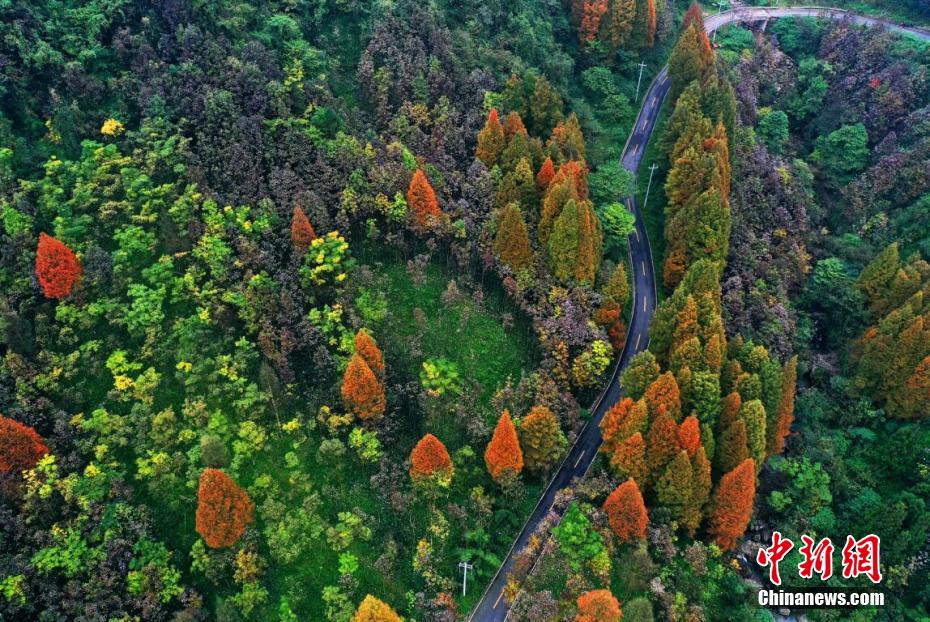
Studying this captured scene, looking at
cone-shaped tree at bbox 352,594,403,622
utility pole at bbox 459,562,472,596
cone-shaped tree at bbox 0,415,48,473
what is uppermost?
cone-shaped tree at bbox 0,415,48,473

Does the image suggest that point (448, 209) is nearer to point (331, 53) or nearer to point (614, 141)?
point (331, 53)

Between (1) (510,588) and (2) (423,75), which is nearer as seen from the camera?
(1) (510,588)

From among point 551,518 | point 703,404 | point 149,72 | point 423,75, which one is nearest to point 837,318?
→ point 703,404

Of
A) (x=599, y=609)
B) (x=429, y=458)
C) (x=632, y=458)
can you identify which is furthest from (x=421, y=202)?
(x=599, y=609)

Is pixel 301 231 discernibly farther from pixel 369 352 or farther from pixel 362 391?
pixel 362 391

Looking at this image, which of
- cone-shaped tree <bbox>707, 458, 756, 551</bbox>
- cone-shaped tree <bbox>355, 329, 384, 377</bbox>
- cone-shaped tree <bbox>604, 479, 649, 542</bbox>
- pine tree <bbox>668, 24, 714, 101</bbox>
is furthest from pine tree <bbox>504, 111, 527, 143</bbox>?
cone-shaped tree <bbox>707, 458, 756, 551</bbox>

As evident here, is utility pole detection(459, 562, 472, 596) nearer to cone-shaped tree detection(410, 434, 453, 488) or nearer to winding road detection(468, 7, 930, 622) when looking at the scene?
winding road detection(468, 7, 930, 622)
